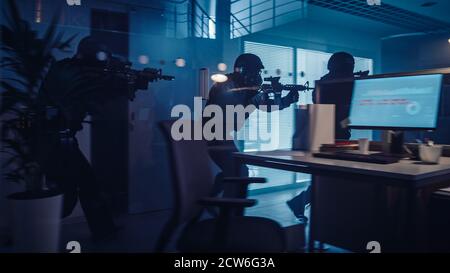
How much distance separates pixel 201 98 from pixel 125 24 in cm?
107

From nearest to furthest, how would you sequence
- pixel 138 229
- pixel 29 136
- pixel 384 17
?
pixel 29 136, pixel 138 229, pixel 384 17

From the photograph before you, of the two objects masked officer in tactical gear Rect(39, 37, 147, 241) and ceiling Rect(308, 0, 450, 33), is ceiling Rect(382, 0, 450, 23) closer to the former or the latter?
ceiling Rect(308, 0, 450, 33)

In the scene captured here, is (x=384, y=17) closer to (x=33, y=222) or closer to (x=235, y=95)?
(x=235, y=95)

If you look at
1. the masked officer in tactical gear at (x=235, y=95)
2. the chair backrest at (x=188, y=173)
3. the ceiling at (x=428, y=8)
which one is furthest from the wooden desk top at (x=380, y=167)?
the ceiling at (x=428, y=8)

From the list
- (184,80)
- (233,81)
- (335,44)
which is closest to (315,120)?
(233,81)

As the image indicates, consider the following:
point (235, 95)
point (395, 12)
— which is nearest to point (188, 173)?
point (235, 95)

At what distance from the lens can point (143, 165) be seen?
3.28m

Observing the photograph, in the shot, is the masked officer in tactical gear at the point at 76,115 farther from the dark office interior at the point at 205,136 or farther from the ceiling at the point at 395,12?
the ceiling at the point at 395,12

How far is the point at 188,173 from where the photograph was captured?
1372mm

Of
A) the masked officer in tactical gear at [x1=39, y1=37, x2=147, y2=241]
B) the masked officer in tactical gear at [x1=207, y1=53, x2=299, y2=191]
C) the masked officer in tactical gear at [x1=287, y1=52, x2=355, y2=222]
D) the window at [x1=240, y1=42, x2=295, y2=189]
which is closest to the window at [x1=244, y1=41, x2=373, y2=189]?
the window at [x1=240, y1=42, x2=295, y2=189]

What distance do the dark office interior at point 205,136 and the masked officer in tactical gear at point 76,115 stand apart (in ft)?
0.03

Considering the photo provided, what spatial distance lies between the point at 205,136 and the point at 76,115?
108 centimetres

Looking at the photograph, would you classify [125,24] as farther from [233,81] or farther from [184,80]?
[233,81]

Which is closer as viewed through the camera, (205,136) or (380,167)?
(380,167)
